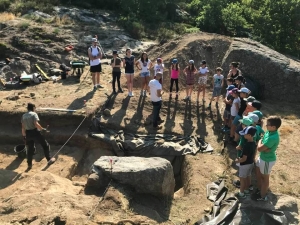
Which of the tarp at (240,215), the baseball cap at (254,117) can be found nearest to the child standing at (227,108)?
the baseball cap at (254,117)

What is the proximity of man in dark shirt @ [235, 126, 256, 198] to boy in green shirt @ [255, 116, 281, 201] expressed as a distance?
0.57 feet

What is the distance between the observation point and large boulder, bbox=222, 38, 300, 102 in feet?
48.5

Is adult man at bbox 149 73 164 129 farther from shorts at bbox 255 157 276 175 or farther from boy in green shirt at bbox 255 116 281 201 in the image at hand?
shorts at bbox 255 157 276 175

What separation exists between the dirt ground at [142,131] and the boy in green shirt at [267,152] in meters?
1.00

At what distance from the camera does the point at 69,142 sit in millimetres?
11227

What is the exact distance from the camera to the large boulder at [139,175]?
786cm

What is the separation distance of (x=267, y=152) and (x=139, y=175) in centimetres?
285

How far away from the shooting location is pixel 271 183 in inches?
352

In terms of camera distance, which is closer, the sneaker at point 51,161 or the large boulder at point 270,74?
the sneaker at point 51,161

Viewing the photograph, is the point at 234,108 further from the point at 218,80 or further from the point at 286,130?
the point at 286,130

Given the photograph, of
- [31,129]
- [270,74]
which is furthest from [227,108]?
[31,129]

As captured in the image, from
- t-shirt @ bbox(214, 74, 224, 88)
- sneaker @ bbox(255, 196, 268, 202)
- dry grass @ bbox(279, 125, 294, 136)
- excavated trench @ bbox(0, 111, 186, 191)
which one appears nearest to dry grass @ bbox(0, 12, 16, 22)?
excavated trench @ bbox(0, 111, 186, 191)

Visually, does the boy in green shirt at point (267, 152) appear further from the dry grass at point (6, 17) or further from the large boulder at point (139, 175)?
the dry grass at point (6, 17)

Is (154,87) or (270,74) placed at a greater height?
(154,87)
